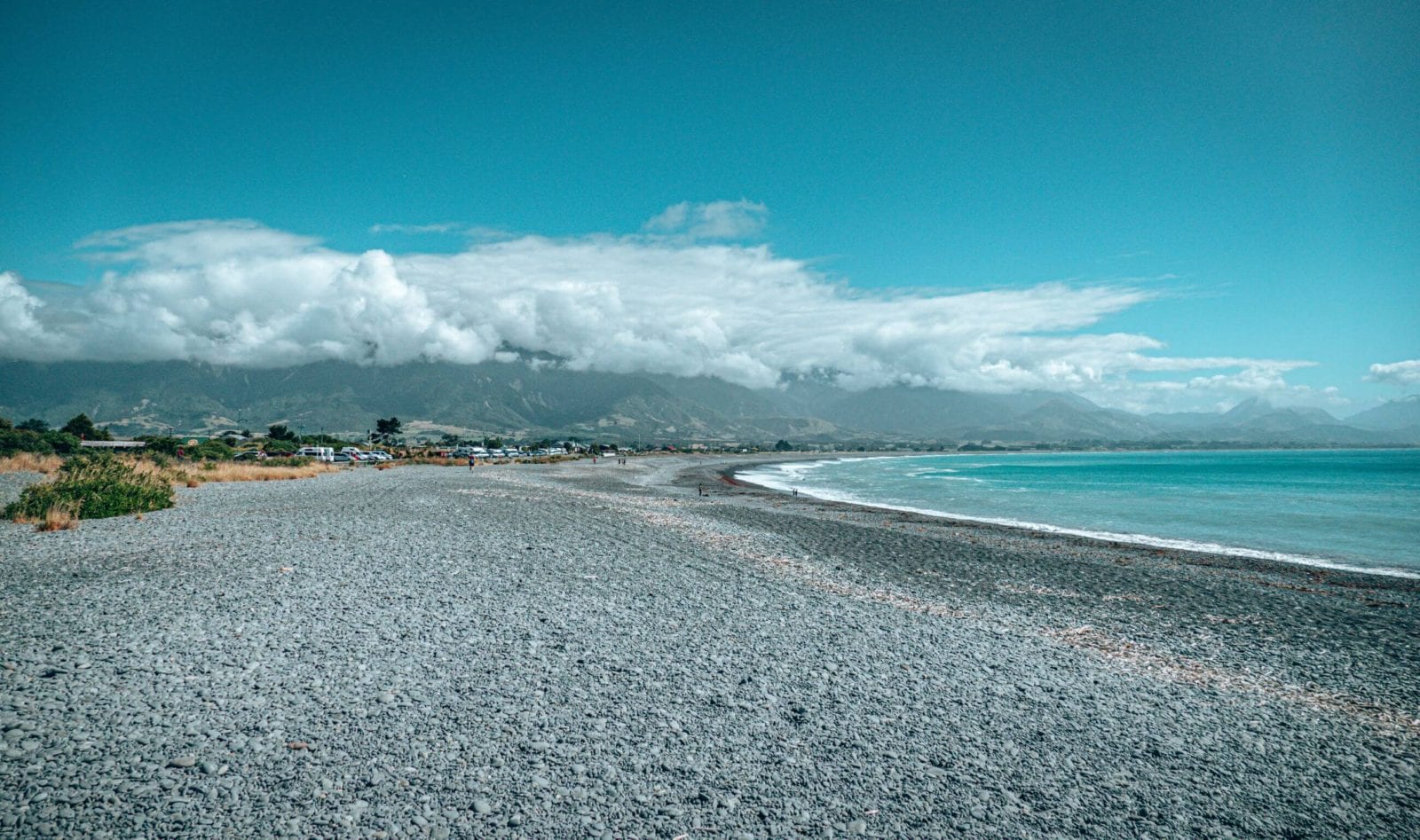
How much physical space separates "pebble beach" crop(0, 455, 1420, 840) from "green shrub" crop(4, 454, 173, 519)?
3028mm

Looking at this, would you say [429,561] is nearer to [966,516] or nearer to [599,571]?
[599,571]

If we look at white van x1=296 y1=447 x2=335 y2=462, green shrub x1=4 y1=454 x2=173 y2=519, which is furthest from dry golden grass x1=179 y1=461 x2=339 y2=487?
white van x1=296 y1=447 x2=335 y2=462

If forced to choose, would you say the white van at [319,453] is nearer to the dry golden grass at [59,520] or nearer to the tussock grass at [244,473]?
the tussock grass at [244,473]

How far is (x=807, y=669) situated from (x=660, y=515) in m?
17.4

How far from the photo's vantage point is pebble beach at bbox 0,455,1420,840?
4.66m

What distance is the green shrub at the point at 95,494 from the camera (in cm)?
1613

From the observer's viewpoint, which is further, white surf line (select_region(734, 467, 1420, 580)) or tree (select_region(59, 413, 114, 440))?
tree (select_region(59, 413, 114, 440))

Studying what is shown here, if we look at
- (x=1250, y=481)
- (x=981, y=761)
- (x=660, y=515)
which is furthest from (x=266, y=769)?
(x=1250, y=481)

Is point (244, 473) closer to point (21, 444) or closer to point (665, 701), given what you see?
point (21, 444)

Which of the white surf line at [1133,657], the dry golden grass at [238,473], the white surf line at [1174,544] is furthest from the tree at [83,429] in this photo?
the white surf line at [1133,657]

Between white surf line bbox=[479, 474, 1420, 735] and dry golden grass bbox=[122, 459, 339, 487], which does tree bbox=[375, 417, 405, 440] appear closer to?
dry golden grass bbox=[122, 459, 339, 487]

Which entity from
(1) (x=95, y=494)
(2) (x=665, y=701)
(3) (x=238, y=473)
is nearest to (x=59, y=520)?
(1) (x=95, y=494)

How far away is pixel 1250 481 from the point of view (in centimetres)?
6250

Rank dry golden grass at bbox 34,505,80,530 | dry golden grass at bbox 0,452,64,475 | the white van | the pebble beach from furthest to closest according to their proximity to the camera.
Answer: the white van < dry golden grass at bbox 0,452,64,475 < dry golden grass at bbox 34,505,80,530 < the pebble beach
